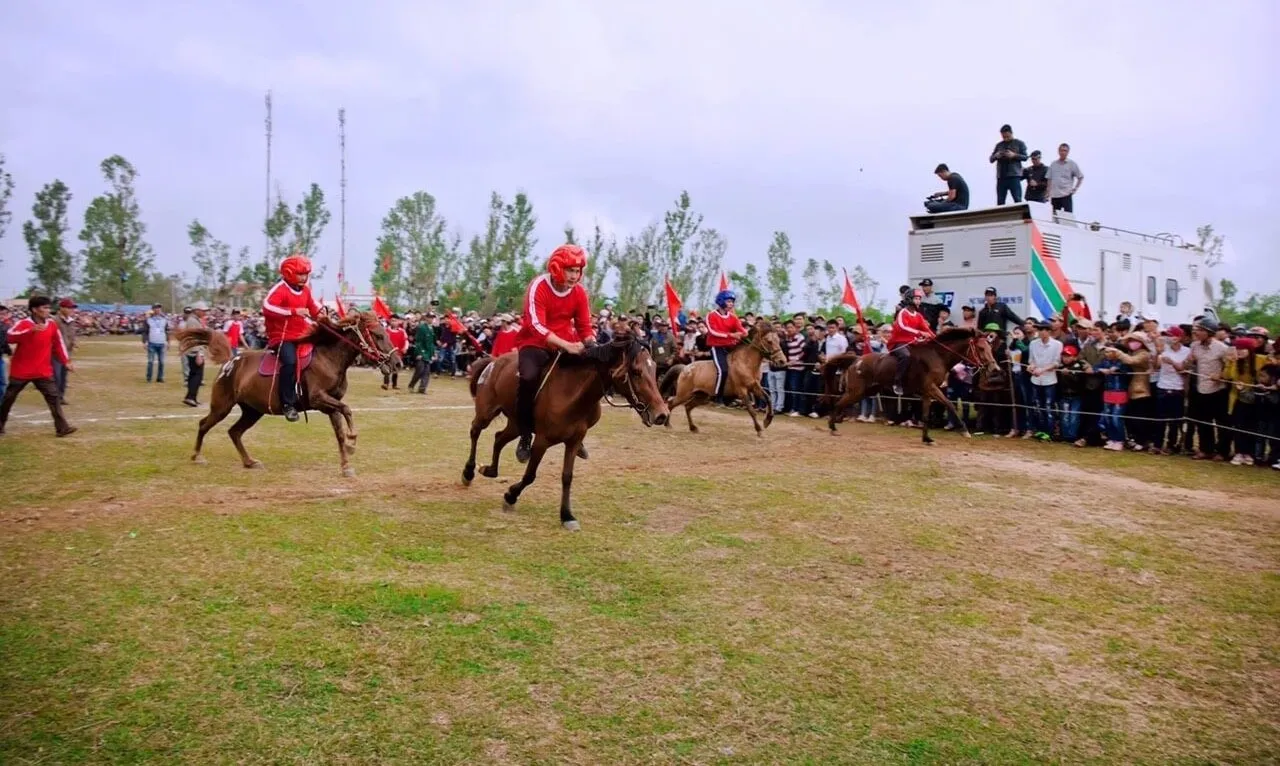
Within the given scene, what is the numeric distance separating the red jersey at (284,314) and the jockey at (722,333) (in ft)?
25.4

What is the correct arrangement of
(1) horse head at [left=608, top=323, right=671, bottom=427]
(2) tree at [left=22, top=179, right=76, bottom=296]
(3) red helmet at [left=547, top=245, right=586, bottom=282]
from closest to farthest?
1. (1) horse head at [left=608, top=323, right=671, bottom=427]
2. (3) red helmet at [left=547, top=245, right=586, bottom=282]
3. (2) tree at [left=22, top=179, right=76, bottom=296]

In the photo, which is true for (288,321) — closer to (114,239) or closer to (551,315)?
(551,315)

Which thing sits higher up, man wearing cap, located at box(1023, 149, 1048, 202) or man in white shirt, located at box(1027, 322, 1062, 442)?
man wearing cap, located at box(1023, 149, 1048, 202)

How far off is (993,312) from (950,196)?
3.08 metres

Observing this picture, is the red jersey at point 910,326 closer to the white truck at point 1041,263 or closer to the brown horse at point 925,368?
the brown horse at point 925,368

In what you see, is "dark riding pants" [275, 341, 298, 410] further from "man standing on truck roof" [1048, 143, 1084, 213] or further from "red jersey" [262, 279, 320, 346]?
"man standing on truck roof" [1048, 143, 1084, 213]

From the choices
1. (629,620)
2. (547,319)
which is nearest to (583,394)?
(547,319)

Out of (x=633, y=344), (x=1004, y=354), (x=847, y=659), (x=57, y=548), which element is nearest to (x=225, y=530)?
(x=57, y=548)

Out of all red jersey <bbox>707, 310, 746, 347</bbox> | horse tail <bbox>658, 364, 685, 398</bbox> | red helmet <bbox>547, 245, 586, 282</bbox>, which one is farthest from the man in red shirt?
red jersey <bbox>707, 310, 746, 347</bbox>

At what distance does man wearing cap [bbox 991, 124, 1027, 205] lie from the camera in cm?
1784

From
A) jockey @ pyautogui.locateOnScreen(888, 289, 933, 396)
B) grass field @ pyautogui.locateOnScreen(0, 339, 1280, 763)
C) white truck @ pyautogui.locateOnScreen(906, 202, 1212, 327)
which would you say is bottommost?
grass field @ pyautogui.locateOnScreen(0, 339, 1280, 763)

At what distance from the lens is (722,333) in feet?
53.0

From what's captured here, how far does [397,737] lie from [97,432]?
12.6 metres

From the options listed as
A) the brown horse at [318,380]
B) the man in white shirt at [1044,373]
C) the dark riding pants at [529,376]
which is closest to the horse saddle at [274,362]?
the brown horse at [318,380]
